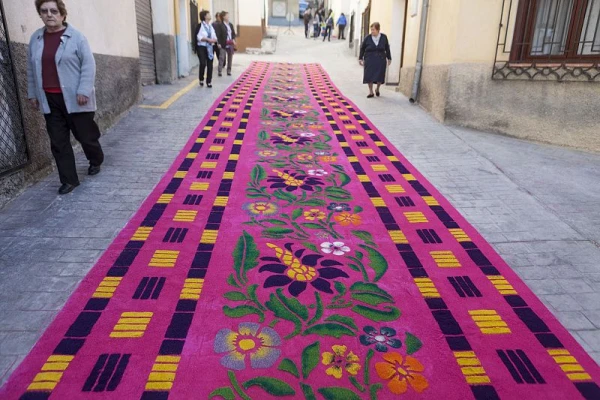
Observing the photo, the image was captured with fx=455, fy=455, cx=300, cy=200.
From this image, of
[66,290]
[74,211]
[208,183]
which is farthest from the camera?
[208,183]

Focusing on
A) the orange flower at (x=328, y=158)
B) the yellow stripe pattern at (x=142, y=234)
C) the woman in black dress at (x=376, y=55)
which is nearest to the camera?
the yellow stripe pattern at (x=142, y=234)

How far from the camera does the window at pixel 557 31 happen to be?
6.32m

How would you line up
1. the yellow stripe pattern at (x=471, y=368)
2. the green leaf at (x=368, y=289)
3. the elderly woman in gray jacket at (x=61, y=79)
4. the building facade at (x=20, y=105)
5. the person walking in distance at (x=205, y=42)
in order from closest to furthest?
the yellow stripe pattern at (x=471, y=368), the green leaf at (x=368, y=289), the elderly woman in gray jacket at (x=61, y=79), the building facade at (x=20, y=105), the person walking in distance at (x=205, y=42)

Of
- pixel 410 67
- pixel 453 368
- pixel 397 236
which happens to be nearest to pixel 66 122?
pixel 397 236

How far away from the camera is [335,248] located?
3436 mm

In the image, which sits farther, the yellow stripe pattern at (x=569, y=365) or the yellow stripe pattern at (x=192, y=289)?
the yellow stripe pattern at (x=192, y=289)

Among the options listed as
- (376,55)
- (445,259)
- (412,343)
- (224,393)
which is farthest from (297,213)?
(376,55)

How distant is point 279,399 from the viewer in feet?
6.74

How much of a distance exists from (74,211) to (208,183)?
1.27 metres

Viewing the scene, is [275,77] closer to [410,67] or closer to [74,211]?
[410,67]

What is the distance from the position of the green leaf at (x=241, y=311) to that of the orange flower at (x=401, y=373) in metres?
0.74

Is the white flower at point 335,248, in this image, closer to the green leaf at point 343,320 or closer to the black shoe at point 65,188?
the green leaf at point 343,320

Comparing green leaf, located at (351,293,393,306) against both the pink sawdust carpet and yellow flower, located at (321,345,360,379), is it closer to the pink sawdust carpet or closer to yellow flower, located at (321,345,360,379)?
the pink sawdust carpet

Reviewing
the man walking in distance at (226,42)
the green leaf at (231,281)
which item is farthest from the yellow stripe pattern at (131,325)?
the man walking in distance at (226,42)
